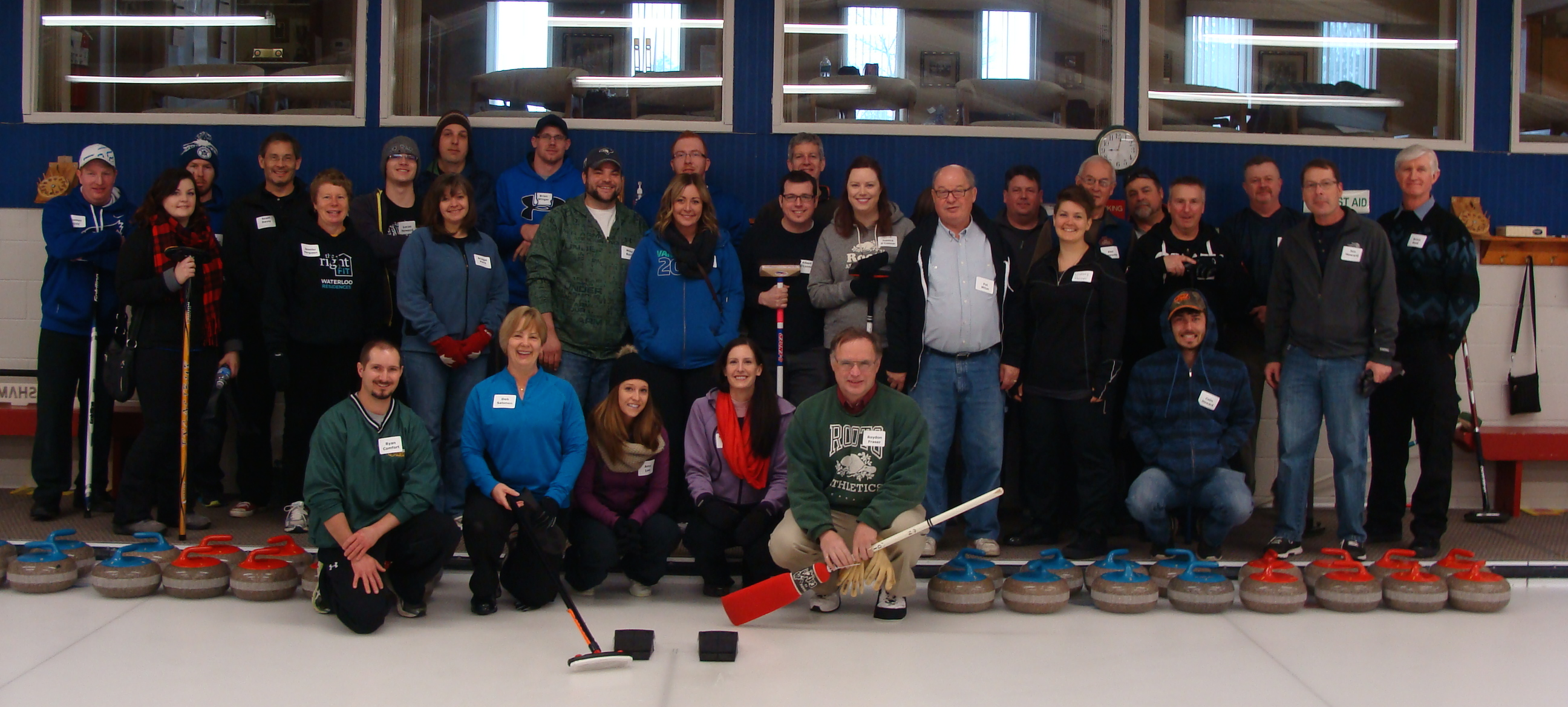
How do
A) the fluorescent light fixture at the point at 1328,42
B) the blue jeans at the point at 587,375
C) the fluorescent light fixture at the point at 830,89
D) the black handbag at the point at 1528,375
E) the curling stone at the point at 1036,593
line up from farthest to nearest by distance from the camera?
1. the fluorescent light fixture at the point at 1328,42
2. the fluorescent light fixture at the point at 830,89
3. the black handbag at the point at 1528,375
4. the blue jeans at the point at 587,375
5. the curling stone at the point at 1036,593

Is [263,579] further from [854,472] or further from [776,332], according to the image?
[776,332]

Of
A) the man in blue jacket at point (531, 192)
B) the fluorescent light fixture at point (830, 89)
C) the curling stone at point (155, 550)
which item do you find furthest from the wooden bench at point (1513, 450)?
the curling stone at point (155, 550)

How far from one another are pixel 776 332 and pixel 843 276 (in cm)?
41

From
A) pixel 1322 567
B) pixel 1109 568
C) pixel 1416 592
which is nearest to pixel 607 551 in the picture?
pixel 1109 568

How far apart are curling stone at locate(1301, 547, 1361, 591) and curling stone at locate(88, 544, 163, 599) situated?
4.24m

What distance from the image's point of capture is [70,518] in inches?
210

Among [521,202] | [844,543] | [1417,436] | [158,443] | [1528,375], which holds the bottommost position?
[844,543]

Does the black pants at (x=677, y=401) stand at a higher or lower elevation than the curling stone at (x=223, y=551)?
higher

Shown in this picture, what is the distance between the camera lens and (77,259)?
17.6ft

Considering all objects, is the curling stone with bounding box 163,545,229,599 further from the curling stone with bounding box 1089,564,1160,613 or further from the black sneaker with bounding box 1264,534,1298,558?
the black sneaker with bounding box 1264,534,1298,558

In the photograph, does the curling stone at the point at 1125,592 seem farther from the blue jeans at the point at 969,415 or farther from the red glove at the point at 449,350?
the red glove at the point at 449,350

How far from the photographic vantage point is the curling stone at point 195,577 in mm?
4270

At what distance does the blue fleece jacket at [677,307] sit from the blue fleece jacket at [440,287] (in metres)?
0.66

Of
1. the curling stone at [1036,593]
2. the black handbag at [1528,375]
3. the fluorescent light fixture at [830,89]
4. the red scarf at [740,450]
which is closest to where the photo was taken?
the curling stone at [1036,593]
